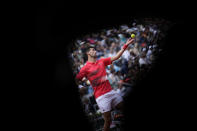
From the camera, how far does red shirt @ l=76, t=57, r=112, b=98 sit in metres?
2.18

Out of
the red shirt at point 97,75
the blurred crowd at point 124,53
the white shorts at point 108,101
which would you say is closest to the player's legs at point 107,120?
the white shorts at point 108,101

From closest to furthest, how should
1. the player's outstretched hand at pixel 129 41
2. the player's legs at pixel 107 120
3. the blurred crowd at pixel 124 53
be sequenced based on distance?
the player's legs at pixel 107 120 → the blurred crowd at pixel 124 53 → the player's outstretched hand at pixel 129 41

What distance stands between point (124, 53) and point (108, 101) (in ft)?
2.51

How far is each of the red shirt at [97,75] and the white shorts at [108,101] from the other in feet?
0.19

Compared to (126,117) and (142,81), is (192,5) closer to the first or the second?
(142,81)

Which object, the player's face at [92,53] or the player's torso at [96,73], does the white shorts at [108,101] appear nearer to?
the player's torso at [96,73]

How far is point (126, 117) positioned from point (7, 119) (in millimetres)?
1586

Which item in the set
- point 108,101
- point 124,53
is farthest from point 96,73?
point 124,53

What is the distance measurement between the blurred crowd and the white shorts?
8 centimetres

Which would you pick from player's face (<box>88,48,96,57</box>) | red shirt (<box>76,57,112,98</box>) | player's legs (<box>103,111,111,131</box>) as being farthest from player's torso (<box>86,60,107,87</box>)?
player's legs (<box>103,111,111,131</box>)

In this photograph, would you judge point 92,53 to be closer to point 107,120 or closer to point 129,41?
point 129,41

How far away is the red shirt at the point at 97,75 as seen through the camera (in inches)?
85.8

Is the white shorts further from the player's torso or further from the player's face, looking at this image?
the player's face

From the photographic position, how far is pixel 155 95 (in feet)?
7.27
